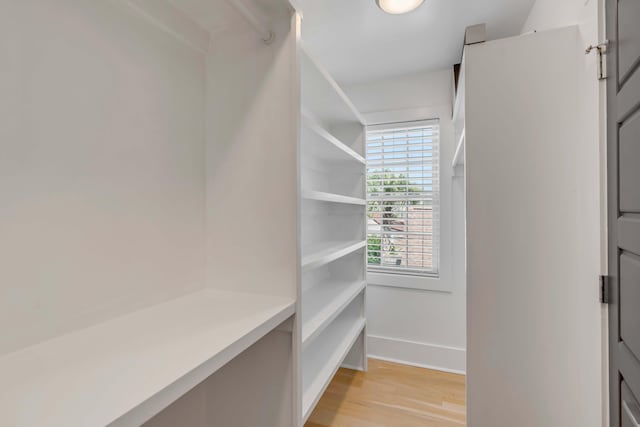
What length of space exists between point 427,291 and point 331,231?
94 cm

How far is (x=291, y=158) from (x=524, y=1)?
63.4 inches

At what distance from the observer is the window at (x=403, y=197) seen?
8.31 feet

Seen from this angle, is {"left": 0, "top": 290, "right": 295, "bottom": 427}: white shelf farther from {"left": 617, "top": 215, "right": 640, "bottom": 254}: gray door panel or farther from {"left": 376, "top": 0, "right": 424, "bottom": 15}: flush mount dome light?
{"left": 376, "top": 0, "right": 424, "bottom": 15}: flush mount dome light

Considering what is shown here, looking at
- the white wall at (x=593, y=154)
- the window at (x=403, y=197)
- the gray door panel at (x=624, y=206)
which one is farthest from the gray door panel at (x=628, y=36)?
the window at (x=403, y=197)

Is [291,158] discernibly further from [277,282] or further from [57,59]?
[57,59]

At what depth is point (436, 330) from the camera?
97.3 inches

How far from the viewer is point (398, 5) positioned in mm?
Result: 1610

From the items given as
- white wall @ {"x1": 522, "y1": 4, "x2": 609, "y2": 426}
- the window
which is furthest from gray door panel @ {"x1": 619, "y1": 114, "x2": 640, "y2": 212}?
the window

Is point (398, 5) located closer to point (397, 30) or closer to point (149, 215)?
point (397, 30)

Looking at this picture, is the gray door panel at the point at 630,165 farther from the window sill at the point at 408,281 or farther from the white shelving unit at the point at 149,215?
the window sill at the point at 408,281

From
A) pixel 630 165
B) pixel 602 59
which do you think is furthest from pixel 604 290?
pixel 602 59

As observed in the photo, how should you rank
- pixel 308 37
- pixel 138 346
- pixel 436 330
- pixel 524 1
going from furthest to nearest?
1. pixel 436 330
2. pixel 308 37
3. pixel 524 1
4. pixel 138 346

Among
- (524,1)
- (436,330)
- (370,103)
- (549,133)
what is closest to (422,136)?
(370,103)

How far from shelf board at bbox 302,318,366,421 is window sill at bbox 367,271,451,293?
41 cm
